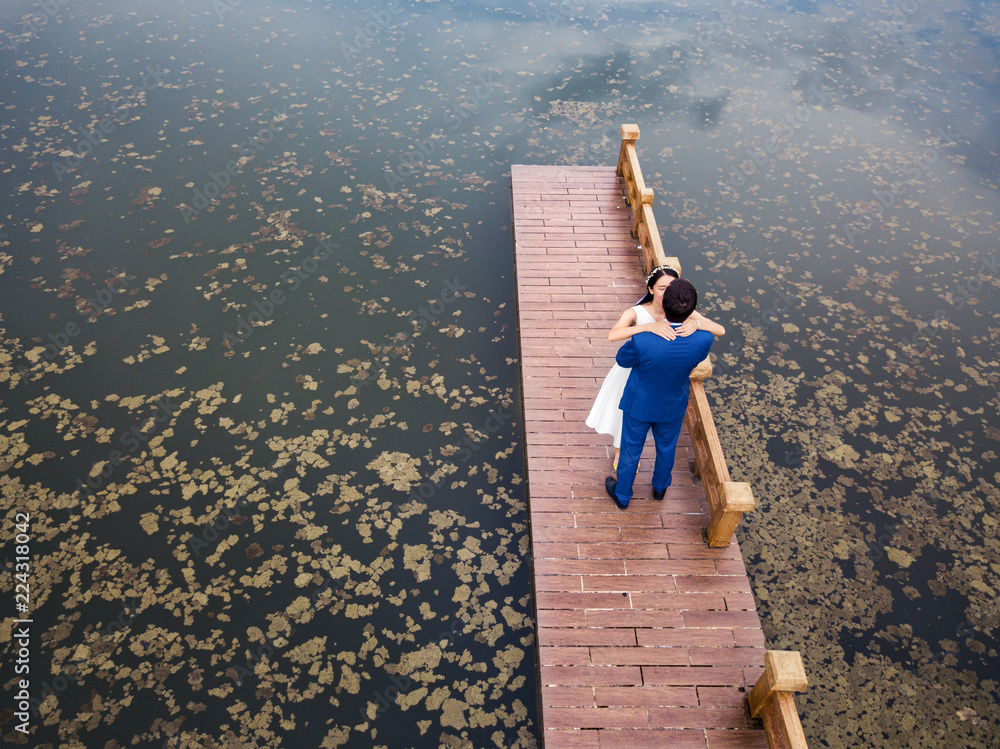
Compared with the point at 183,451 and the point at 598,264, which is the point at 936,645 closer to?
the point at 598,264

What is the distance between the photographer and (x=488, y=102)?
304 inches

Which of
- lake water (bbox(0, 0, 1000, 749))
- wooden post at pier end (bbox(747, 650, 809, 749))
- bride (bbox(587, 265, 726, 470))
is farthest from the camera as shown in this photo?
lake water (bbox(0, 0, 1000, 749))

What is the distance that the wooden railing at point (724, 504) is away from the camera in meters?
2.43

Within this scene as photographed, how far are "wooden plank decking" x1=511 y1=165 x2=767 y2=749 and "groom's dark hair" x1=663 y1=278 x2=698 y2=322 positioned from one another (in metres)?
1.31

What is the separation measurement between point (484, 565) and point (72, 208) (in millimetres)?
5536

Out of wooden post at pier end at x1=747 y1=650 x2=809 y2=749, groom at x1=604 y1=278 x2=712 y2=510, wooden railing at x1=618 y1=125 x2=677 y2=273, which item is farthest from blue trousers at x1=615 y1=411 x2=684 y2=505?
wooden railing at x1=618 y1=125 x2=677 y2=273

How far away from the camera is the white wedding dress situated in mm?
3205

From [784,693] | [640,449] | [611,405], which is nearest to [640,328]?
[611,405]

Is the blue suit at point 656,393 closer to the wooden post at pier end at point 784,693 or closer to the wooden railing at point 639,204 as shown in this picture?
the wooden post at pier end at point 784,693

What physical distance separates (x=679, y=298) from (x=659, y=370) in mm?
370

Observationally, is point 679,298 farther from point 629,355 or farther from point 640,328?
point 629,355

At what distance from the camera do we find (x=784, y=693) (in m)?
2.47

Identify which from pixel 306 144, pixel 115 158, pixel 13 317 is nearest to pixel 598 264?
pixel 306 144

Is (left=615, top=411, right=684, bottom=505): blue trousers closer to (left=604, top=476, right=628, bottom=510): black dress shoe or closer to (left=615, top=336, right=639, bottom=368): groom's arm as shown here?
(left=604, top=476, right=628, bottom=510): black dress shoe
